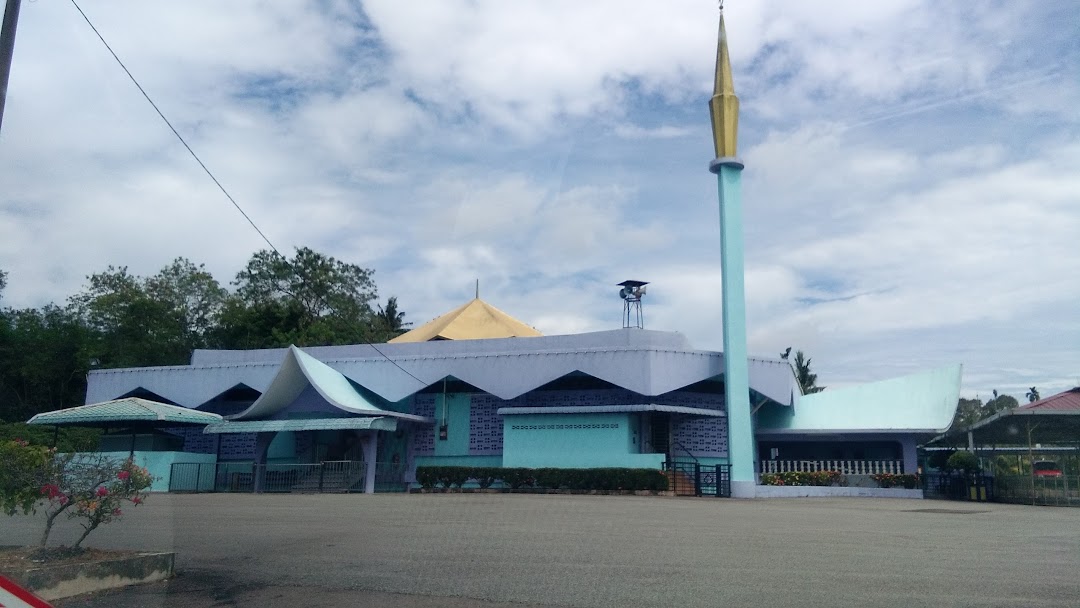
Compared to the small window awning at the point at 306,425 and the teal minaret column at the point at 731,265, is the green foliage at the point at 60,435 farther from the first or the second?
the teal minaret column at the point at 731,265

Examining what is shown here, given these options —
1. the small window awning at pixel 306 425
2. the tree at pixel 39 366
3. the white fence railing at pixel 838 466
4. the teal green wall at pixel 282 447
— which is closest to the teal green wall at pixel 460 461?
the small window awning at pixel 306 425

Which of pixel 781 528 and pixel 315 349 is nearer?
pixel 781 528

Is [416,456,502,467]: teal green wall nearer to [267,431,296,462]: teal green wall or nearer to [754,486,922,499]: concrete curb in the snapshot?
[267,431,296,462]: teal green wall

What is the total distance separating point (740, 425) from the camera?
80.6 feet

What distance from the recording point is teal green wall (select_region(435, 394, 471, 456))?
2731 centimetres

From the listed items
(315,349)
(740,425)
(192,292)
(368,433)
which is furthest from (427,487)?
(192,292)

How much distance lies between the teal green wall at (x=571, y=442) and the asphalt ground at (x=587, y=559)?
10.4m

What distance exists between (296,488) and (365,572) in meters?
17.9

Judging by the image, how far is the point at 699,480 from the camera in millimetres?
23531

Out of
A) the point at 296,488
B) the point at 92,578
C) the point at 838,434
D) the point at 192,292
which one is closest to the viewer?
the point at 92,578

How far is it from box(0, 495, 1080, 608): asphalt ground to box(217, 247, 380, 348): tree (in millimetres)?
24651

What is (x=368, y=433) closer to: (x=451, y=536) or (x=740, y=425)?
(x=740, y=425)

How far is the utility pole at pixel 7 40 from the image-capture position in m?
7.59

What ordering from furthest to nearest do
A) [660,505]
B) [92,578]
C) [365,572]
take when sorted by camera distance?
1. [660,505]
2. [365,572]
3. [92,578]
